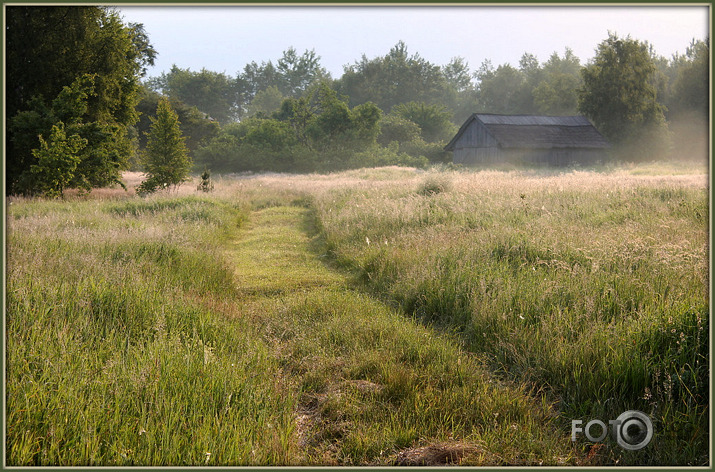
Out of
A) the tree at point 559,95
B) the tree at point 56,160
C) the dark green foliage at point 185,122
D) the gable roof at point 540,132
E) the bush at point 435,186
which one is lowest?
the bush at point 435,186

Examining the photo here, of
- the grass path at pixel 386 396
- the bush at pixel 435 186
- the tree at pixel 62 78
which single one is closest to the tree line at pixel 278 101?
the tree at pixel 62 78

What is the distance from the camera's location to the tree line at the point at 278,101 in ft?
55.6

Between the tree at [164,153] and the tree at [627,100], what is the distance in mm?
45683

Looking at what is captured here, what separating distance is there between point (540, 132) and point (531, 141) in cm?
209

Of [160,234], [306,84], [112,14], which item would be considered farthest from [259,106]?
[160,234]

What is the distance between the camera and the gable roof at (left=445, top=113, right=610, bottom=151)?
4225cm

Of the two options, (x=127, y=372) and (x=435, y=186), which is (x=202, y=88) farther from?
(x=127, y=372)

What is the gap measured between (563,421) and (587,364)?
2.09 ft

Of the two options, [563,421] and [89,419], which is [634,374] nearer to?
[563,421]

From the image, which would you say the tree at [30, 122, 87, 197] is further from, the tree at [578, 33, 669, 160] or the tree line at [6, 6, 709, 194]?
the tree at [578, 33, 669, 160]

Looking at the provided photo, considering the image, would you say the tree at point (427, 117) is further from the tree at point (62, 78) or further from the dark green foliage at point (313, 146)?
the tree at point (62, 78)

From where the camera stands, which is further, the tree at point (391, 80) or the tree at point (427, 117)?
the tree at point (391, 80)

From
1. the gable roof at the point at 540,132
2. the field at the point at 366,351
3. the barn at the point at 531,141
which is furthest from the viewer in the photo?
the barn at the point at 531,141

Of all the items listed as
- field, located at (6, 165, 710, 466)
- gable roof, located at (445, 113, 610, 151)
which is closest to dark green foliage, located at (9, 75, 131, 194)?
field, located at (6, 165, 710, 466)
